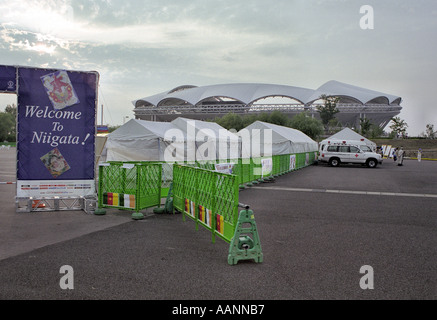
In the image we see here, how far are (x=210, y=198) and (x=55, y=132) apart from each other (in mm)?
4838

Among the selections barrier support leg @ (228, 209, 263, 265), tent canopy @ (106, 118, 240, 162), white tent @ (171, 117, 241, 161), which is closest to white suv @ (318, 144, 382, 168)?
white tent @ (171, 117, 241, 161)

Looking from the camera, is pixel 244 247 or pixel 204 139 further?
pixel 204 139

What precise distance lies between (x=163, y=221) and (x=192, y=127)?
14.1 meters

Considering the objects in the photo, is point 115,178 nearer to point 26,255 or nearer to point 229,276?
point 26,255

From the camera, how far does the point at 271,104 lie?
10038cm

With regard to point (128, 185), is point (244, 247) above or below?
below

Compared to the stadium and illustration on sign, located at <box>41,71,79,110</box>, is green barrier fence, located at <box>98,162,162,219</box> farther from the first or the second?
the stadium

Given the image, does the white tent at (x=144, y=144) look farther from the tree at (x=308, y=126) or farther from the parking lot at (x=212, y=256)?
the tree at (x=308, y=126)

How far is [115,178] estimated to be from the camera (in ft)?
28.3

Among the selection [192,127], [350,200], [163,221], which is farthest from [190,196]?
[192,127]

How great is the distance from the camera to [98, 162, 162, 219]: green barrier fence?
830 cm

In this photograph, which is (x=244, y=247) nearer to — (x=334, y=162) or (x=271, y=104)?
(x=334, y=162)

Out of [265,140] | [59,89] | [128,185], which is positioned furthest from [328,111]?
[59,89]

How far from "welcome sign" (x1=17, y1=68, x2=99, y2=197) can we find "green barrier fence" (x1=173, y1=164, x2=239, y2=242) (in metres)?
2.76
